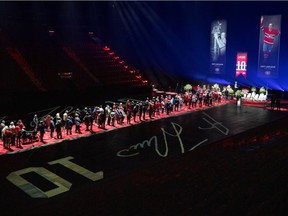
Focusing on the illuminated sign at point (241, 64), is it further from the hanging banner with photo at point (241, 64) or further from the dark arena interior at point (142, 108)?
the dark arena interior at point (142, 108)

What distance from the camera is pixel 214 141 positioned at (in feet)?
62.4

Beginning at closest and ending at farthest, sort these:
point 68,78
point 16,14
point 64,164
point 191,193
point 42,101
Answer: point 191,193 < point 64,164 < point 42,101 < point 68,78 < point 16,14

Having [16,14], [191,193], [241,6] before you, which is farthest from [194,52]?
[191,193]

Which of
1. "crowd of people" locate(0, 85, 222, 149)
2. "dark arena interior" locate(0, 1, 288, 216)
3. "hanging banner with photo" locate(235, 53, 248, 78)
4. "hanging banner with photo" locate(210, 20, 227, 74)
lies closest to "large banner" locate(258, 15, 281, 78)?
"dark arena interior" locate(0, 1, 288, 216)

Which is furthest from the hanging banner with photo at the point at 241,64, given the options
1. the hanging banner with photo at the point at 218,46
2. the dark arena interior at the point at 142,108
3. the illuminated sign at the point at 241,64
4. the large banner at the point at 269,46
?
the large banner at the point at 269,46

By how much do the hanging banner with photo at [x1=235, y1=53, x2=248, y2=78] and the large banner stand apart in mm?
2035

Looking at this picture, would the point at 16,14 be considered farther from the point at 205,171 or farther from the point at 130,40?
the point at 205,171

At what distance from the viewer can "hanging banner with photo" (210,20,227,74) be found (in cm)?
3722

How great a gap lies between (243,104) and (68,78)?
57.3ft

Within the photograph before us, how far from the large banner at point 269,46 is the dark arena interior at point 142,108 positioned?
→ 0.12 metres

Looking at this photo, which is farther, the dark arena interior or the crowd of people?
the crowd of people

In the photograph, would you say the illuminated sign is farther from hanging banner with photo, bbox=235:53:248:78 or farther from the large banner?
the large banner

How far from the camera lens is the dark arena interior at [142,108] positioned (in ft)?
37.9

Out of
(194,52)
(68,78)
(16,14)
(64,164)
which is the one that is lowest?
(64,164)
